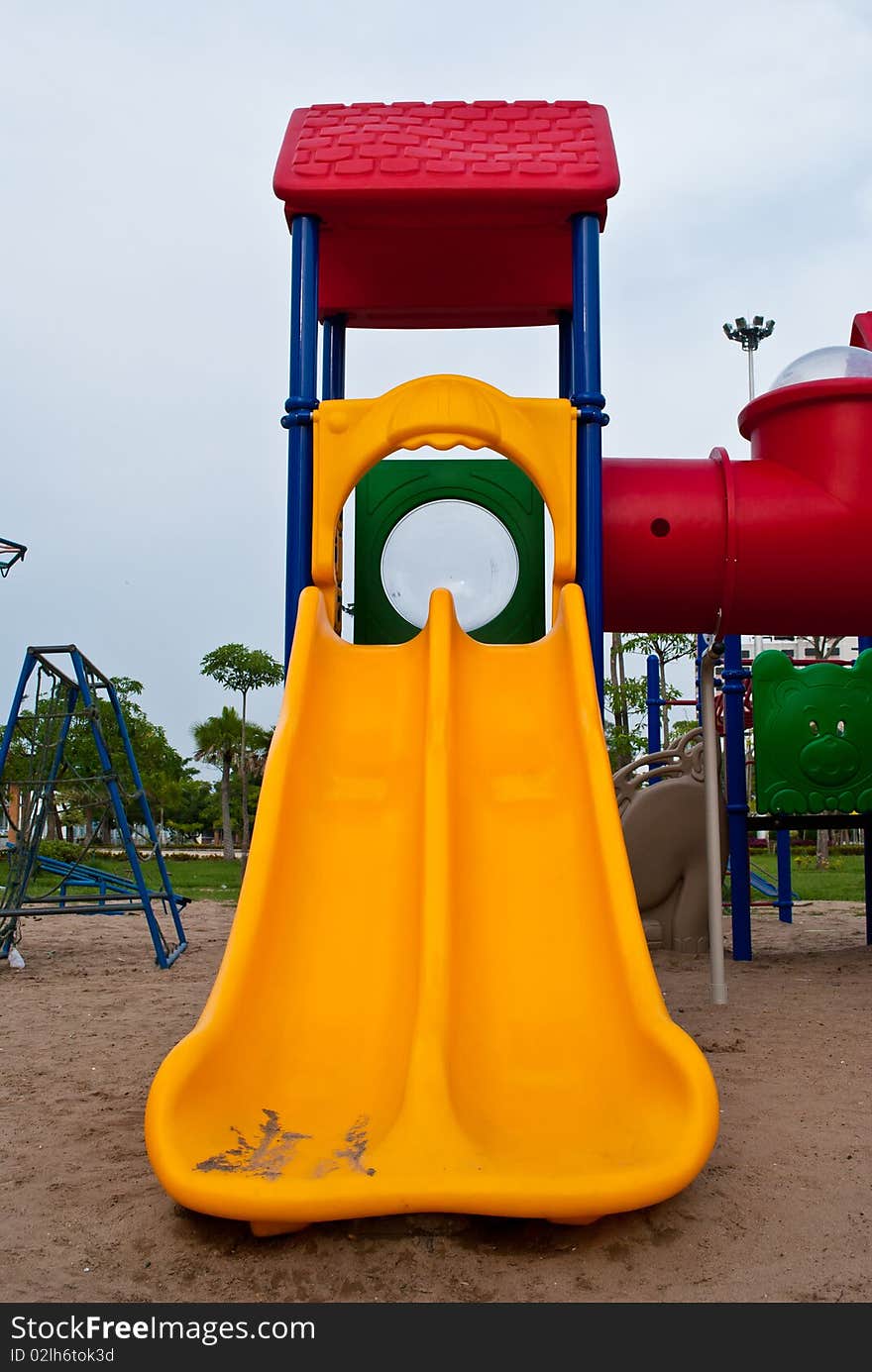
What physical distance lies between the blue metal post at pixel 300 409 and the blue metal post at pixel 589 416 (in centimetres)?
152

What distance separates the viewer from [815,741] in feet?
25.3

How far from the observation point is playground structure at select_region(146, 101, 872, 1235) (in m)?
3.11

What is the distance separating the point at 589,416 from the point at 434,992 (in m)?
3.74

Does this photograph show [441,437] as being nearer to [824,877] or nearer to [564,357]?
[564,357]

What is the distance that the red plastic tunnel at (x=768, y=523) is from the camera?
20.8 feet

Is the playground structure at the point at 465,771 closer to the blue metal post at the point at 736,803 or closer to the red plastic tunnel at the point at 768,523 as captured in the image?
the red plastic tunnel at the point at 768,523

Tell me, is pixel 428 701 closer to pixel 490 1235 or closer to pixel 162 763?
pixel 490 1235

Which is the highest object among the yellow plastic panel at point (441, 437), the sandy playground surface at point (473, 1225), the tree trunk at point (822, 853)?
the yellow plastic panel at point (441, 437)

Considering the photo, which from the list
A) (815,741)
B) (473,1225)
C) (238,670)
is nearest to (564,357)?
(815,741)

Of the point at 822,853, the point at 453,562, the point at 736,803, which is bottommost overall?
the point at 822,853

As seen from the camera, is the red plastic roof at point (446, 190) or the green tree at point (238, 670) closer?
the red plastic roof at point (446, 190)

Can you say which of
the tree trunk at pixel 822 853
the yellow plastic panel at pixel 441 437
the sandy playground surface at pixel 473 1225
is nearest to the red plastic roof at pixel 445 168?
the yellow plastic panel at pixel 441 437

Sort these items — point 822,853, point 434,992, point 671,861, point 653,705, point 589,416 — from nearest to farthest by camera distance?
1. point 434,992
2. point 589,416
3. point 671,861
4. point 653,705
5. point 822,853

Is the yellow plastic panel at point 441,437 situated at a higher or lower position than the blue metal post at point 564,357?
lower
